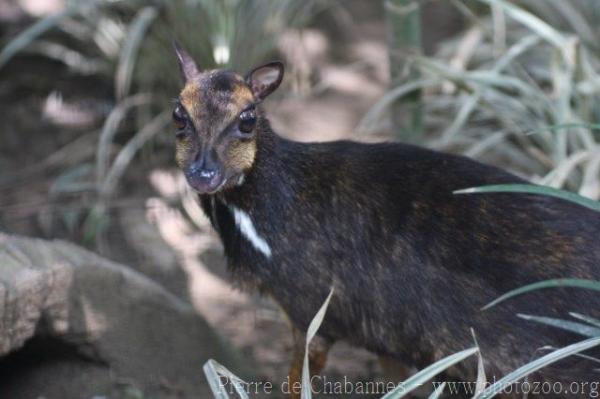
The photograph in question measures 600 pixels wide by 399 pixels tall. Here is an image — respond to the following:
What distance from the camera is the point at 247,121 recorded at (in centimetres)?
426

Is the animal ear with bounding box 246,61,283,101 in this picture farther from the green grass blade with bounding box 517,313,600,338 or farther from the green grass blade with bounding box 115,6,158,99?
the green grass blade with bounding box 115,6,158,99

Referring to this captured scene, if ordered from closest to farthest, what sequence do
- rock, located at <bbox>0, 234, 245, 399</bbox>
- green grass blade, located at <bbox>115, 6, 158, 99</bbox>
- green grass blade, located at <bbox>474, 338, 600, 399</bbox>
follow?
green grass blade, located at <bbox>474, 338, 600, 399</bbox> → rock, located at <bbox>0, 234, 245, 399</bbox> → green grass blade, located at <bbox>115, 6, 158, 99</bbox>

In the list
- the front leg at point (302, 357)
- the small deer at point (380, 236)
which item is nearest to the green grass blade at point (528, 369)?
the small deer at point (380, 236)

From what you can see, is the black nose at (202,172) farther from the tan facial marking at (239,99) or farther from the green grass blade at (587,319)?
the green grass blade at (587,319)

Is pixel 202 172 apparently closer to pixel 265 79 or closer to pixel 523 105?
pixel 265 79

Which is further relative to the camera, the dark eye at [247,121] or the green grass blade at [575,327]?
the dark eye at [247,121]

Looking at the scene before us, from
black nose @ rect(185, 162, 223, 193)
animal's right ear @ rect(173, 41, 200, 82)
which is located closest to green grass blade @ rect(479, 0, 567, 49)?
animal's right ear @ rect(173, 41, 200, 82)

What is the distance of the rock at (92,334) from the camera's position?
4.52 metres

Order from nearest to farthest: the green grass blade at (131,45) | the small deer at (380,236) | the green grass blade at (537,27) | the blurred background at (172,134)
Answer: the small deer at (380,236)
the blurred background at (172,134)
the green grass blade at (537,27)
the green grass blade at (131,45)

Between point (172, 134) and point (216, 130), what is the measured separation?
3.05 m

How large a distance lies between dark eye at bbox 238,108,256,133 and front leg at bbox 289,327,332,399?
36.5 inches

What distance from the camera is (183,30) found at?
6.91 meters

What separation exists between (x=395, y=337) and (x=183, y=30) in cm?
330

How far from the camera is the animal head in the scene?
13.5 feet
